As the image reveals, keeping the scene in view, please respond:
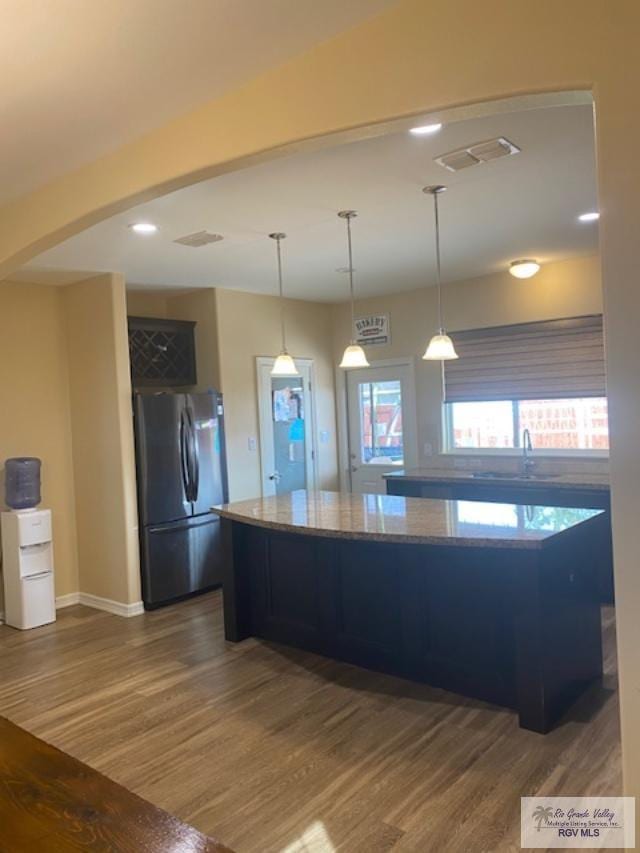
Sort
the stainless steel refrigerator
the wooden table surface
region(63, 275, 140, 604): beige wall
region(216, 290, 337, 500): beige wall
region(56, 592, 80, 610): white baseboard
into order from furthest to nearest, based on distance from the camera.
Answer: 1. region(216, 290, 337, 500): beige wall
2. region(56, 592, 80, 610): white baseboard
3. the stainless steel refrigerator
4. region(63, 275, 140, 604): beige wall
5. the wooden table surface

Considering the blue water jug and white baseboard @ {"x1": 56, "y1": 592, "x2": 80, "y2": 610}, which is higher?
the blue water jug

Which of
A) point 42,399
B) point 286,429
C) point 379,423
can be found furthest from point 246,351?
point 42,399

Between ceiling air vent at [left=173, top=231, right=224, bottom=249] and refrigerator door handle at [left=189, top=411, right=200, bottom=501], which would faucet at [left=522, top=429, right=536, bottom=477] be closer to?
refrigerator door handle at [left=189, top=411, right=200, bottom=501]

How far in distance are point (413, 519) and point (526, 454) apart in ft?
7.93

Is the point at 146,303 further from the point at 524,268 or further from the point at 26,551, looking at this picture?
the point at 524,268

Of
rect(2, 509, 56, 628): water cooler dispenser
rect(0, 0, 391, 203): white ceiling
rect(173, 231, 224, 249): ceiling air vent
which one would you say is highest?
rect(173, 231, 224, 249): ceiling air vent

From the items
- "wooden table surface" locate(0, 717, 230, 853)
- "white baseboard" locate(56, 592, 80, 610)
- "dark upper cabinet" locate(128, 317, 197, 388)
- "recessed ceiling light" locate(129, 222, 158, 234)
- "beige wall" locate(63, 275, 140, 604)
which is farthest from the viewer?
"dark upper cabinet" locate(128, 317, 197, 388)

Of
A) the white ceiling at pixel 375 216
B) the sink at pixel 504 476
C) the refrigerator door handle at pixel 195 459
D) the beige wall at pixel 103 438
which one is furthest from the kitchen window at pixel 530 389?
the beige wall at pixel 103 438

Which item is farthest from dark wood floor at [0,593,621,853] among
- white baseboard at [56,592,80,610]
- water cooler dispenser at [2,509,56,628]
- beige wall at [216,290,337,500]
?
beige wall at [216,290,337,500]

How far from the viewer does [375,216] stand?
378 cm

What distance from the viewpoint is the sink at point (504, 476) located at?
492cm

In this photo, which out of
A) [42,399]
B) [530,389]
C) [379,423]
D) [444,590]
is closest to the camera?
[444,590]

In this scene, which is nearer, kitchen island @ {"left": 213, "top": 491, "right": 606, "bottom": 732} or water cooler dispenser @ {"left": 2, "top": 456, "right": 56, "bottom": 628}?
kitchen island @ {"left": 213, "top": 491, "right": 606, "bottom": 732}

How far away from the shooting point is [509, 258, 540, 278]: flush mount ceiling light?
16.6 ft
